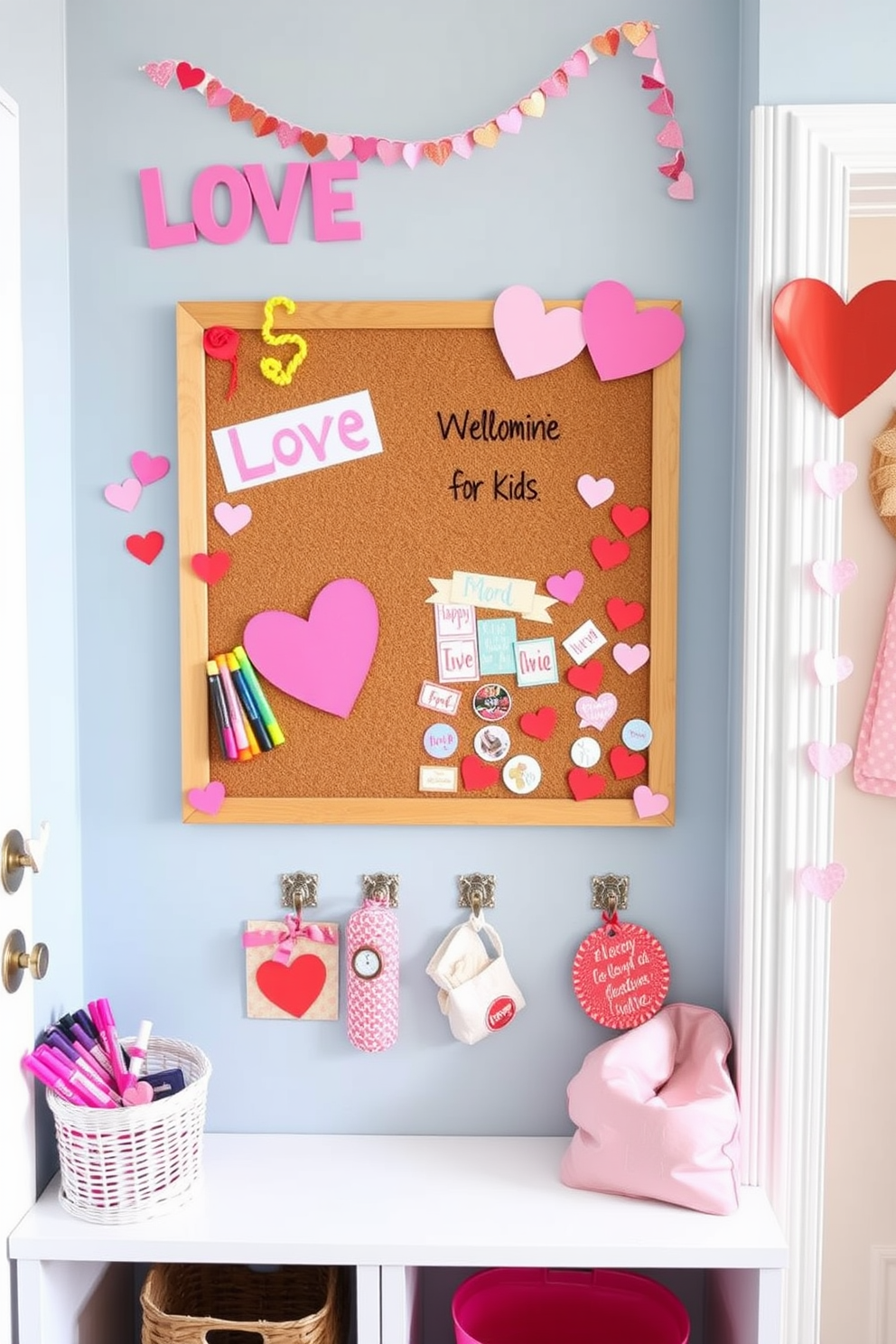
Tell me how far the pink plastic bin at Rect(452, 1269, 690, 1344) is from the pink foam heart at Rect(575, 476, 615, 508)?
120 centimetres

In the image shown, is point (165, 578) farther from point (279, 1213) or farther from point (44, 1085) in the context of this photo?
point (279, 1213)

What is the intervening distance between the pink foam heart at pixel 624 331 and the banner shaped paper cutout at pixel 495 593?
0.34m

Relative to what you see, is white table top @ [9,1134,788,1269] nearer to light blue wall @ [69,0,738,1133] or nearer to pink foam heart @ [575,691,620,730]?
light blue wall @ [69,0,738,1133]

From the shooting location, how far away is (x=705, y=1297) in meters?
1.82

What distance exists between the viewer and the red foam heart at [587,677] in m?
1.74

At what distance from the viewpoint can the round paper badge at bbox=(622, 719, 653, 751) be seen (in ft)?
5.72

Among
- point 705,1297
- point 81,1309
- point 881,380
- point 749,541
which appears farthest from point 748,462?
point 81,1309

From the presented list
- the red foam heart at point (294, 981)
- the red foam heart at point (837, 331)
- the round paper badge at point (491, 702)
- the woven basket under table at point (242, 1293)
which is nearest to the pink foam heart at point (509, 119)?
the red foam heart at point (837, 331)

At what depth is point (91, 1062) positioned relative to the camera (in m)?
1.61

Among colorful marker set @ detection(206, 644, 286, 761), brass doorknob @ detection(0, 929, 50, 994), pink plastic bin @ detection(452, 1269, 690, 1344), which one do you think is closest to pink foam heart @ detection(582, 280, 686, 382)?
colorful marker set @ detection(206, 644, 286, 761)

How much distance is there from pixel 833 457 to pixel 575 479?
38 cm

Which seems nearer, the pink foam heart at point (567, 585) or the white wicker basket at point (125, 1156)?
the white wicker basket at point (125, 1156)

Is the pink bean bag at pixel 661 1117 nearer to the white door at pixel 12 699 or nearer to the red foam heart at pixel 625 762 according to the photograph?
the red foam heart at pixel 625 762

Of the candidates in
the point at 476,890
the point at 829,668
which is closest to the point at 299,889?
the point at 476,890
